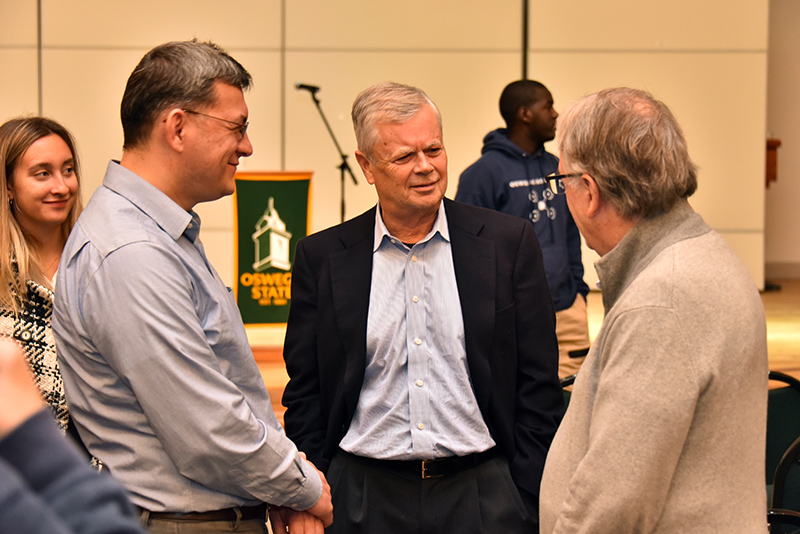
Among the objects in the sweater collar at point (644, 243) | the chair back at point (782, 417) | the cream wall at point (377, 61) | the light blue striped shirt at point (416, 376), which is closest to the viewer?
the sweater collar at point (644, 243)

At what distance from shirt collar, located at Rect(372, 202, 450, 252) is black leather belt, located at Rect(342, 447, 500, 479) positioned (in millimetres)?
506

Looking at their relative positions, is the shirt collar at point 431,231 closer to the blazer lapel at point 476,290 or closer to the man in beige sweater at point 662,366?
the blazer lapel at point 476,290

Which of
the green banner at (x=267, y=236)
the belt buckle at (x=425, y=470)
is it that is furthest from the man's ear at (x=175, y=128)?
the green banner at (x=267, y=236)

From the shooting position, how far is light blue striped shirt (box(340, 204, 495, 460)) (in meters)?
1.77

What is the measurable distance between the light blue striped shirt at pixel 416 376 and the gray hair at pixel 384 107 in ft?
0.98

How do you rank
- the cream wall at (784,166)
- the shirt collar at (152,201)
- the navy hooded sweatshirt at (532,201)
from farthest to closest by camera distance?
the cream wall at (784,166), the navy hooded sweatshirt at (532,201), the shirt collar at (152,201)

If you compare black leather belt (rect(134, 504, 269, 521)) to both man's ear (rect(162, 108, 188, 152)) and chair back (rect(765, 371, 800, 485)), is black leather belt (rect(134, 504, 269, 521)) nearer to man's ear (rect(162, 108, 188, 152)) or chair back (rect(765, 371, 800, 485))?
man's ear (rect(162, 108, 188, 152))

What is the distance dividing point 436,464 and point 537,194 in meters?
1.88

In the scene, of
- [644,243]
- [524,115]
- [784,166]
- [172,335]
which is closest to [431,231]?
[644,243]

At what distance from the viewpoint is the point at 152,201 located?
1.40 m

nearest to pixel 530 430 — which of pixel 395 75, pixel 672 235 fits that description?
pixel 672 235

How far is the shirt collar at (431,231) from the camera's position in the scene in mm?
1909

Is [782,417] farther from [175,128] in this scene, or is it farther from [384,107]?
[175,128]

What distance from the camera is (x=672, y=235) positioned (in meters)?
1.26
